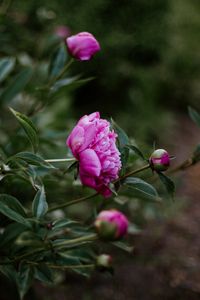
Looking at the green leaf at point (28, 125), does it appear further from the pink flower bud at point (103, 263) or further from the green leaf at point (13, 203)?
the pink flower bud at point (103, 263)

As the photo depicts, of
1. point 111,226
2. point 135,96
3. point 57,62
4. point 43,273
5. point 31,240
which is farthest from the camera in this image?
point 135,96

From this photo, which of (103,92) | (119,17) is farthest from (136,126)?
(119,17)

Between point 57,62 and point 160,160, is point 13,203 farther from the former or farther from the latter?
point 57,62

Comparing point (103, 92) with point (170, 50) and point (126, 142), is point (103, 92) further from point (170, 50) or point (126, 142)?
point (126, 142)

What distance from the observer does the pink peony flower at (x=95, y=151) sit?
3.27ft

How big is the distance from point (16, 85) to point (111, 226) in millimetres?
797

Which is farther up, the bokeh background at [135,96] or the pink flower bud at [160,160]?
the pink flower bud at [160,160]

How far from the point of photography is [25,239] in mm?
1081

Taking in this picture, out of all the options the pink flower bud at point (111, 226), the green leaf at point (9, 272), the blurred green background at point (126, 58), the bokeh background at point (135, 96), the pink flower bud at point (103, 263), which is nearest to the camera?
the pink flower bud at point (111, 226)

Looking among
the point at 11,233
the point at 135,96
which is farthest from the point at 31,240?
the point at 135,96

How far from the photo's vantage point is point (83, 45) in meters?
1.26

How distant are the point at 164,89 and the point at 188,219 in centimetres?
134

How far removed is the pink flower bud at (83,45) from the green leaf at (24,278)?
500 mm

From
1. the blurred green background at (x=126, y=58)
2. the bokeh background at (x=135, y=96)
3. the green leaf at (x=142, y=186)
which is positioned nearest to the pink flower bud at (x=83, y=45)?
the bokeh background at (x=135, y=96)
